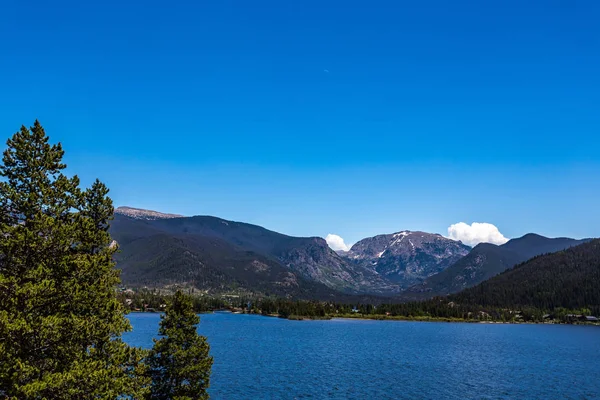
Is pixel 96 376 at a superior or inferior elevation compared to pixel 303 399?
superior

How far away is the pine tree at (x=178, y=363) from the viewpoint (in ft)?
170

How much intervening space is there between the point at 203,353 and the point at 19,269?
2618cm

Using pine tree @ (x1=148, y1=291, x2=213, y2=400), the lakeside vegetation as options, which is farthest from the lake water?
the lakeside vegetation

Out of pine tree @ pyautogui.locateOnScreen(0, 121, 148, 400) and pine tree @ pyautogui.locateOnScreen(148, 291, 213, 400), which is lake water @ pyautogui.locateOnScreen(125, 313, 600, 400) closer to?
pine tree @ pyautogui.locateOnScreen(148, 291, 213, 400)

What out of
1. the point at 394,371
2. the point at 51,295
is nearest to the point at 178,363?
the point at 51,295

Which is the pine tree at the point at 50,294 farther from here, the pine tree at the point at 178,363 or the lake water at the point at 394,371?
the lake water at the point at 394,371

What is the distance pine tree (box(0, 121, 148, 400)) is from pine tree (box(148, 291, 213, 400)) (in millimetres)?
11870

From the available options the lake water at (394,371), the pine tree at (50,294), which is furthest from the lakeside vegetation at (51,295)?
the lake water at (394,371)

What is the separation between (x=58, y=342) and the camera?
3325cm

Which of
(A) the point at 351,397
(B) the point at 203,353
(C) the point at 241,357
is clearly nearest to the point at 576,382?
(A) the point at 351,397

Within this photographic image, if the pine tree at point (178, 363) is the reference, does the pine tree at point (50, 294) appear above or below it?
above

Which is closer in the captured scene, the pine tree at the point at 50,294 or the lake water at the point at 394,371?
the pine tree at the point at 50,294

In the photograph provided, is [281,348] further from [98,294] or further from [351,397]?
[98,294]

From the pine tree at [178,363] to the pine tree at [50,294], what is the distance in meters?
11.9
